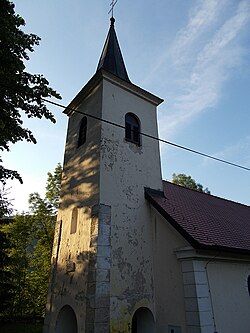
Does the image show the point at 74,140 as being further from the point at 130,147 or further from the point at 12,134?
the point at 12,134

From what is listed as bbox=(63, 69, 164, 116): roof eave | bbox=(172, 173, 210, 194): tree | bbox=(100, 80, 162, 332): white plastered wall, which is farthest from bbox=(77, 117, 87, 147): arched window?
bbox=(172, 173, 210, 194): tree

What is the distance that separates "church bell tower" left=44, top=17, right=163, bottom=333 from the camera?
7.85 meters

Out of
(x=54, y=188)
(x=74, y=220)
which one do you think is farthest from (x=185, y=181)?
(x=74, y=220)

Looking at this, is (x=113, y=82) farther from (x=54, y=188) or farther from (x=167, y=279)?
(x=54, y=188)

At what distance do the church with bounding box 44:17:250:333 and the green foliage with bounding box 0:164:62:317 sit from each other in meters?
8.78

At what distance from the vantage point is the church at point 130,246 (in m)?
7.64

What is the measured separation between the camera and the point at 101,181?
361 inches

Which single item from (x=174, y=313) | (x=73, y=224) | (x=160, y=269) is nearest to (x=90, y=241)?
(x=73, y=224)

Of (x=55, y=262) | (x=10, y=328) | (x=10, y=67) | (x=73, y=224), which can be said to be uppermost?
(x=10, y=67)

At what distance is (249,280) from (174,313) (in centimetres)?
331

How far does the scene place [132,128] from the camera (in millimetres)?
11555

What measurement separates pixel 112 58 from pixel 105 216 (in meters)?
8.95

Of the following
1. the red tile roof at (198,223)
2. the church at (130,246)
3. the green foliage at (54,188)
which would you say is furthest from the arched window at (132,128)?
the green foliage at (54,188)

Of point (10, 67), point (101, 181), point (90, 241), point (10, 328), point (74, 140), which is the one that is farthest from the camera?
point (10, 328)
